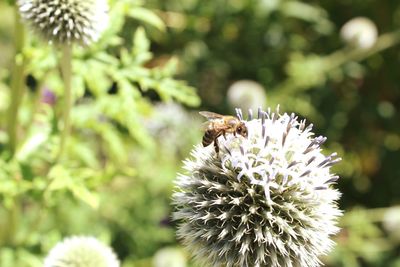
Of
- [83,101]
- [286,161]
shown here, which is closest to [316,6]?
[83,101]

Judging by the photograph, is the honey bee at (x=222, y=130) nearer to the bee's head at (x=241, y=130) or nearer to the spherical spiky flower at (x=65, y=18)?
the bee's head at (x=241, y=130)

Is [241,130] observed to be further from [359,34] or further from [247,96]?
[359,34]

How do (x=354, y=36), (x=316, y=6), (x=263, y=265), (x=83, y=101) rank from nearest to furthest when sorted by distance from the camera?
(x=263, y=265) < (x=354, y=36) < (x=83, y=101) < (x=316, y=6)

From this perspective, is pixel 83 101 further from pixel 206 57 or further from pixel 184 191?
pixel 184 191

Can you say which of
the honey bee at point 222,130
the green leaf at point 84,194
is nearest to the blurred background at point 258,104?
the green leaf at point 84,194

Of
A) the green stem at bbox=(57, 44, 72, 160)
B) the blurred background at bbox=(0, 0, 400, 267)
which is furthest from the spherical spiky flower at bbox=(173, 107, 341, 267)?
the blurred background at bbox=(0, 0, 400, 267)

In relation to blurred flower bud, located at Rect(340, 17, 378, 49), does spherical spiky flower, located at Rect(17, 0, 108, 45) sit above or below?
below

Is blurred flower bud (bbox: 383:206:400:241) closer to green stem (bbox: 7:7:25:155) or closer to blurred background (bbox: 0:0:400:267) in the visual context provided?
blurred background (bbox: 0:0:400:267)

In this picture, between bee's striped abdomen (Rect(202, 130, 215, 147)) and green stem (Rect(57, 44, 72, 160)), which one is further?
green stem (Rect(57, 44, 72, 160))
